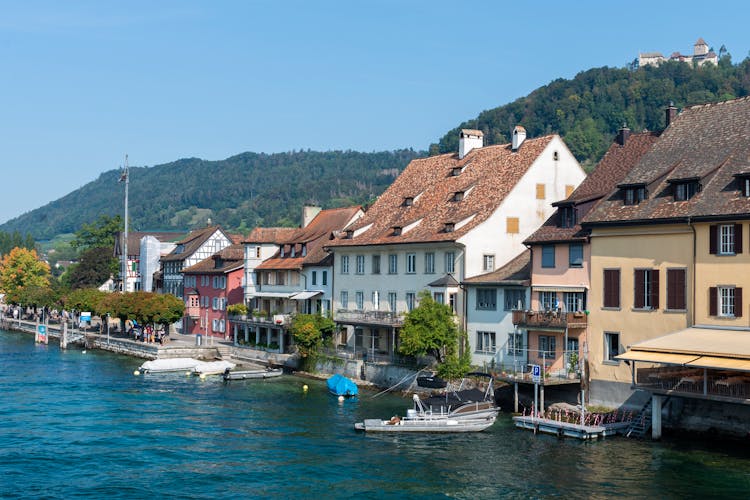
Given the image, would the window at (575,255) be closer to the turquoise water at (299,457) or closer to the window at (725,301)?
the window at (725,301)

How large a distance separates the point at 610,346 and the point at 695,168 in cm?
1103

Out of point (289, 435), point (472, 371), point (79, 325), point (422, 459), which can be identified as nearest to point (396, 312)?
point (472, 371)

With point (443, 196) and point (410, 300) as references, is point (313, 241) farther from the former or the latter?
point (410, 300)

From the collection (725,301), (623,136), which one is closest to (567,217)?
(623,136)

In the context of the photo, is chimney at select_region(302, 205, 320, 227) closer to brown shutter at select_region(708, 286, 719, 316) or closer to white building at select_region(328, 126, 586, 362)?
white building at select_region(328, 126, 586, 362)

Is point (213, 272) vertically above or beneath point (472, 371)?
above

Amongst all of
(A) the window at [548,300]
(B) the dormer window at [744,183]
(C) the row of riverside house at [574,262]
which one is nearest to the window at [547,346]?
(C) the row of riverside house at [574,262]

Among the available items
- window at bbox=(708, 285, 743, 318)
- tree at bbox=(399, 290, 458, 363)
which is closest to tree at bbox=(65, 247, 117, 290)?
tree at bbox=(399, 290, 458, 363)

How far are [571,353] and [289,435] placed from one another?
56.9 ft

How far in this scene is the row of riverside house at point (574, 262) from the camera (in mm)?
45875

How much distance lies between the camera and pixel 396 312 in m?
70.5

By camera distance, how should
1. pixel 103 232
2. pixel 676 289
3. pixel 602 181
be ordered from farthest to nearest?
pixel 103 232, pixel 602 181, pixel 676 289

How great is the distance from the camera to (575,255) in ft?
178

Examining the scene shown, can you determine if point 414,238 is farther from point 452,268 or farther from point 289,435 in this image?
point 289,435
